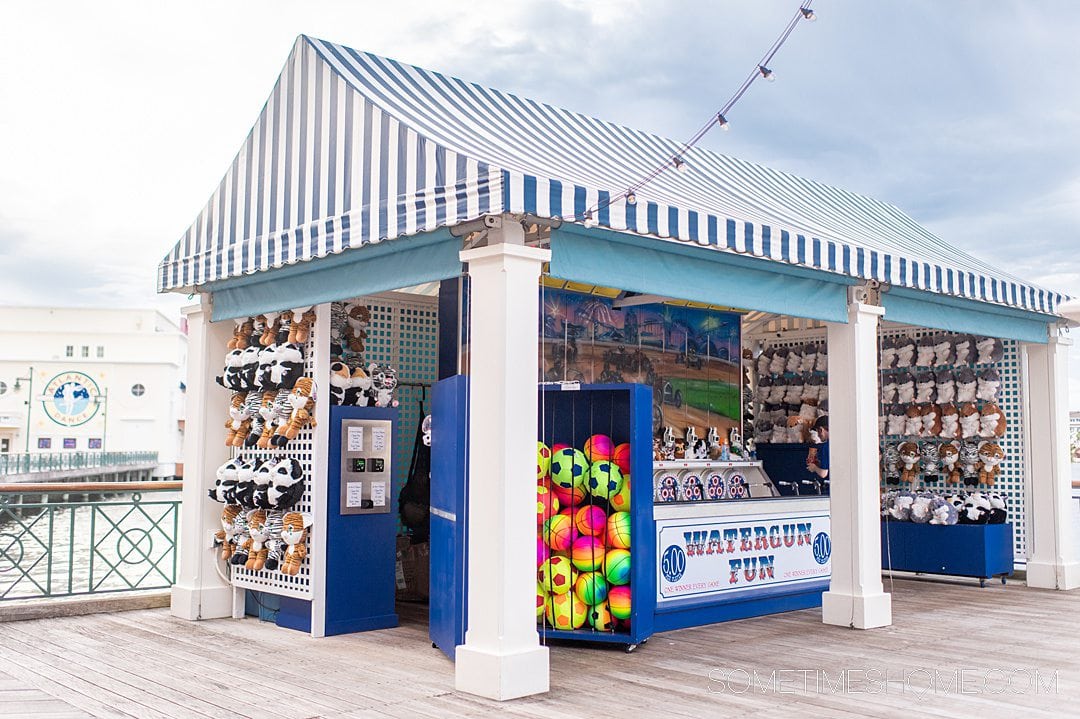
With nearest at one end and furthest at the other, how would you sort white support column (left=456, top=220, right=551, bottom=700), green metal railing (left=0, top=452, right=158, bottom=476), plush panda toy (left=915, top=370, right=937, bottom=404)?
white support column (left=456, top=220, right=551, bottom=700) → plush panda toy (left=915, top=370, right=937, bottom=404) → green metal railing (left=0, top=452, right=158, bottom=476)

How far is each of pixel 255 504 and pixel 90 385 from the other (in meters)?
59.9

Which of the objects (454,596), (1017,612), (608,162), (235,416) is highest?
(608,162)

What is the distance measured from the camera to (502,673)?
498 cm

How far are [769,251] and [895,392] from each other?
487 cm

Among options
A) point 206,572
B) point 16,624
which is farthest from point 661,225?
point 16,624

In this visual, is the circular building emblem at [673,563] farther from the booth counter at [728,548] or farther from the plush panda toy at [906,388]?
the plush panda toy at [906,388]

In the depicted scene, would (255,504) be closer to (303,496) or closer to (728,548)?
(303,496)

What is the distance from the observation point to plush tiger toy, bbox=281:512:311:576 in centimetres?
686

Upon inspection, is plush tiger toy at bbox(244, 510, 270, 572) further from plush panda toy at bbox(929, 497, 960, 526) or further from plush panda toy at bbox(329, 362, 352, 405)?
plush panda toy at bbox(929, 497, 960, 526)

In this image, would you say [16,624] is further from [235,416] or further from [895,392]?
[895,392]

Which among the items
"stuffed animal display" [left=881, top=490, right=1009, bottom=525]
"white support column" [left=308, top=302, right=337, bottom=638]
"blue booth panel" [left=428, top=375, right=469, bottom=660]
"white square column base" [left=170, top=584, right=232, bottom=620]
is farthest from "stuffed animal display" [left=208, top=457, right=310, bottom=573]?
"stuffed animal display" [left=881, top=490, right=1009, bottom=525]

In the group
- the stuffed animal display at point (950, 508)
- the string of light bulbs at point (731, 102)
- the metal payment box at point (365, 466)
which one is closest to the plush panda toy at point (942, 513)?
the stuffed animal display at point (950, 508)

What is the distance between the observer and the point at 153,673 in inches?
222

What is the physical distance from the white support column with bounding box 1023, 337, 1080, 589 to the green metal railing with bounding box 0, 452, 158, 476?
37.0 metres
